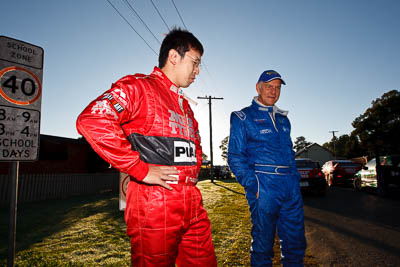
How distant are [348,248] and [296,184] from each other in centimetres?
251

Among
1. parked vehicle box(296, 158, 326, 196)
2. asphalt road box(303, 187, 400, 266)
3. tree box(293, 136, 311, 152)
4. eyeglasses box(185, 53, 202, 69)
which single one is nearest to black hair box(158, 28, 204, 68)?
eyeglasses box(185, 53, 202, 69)

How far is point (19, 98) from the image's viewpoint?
2438 mm

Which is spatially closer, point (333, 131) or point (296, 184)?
point (296, 184)

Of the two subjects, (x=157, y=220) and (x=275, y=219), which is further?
(x=275, y=219)

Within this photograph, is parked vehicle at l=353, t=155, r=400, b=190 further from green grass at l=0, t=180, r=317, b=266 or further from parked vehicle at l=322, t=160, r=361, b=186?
green grass at l=0, t=180, r=317, b=266

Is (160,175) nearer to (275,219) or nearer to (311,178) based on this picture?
(275,219)

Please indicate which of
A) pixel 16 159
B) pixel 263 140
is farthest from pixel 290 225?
pixel 16 159

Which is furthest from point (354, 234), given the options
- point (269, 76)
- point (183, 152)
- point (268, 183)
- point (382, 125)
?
point (382, 125)

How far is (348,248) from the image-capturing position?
3.86 meters

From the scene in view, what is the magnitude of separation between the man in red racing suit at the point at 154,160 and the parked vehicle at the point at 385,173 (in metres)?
10.0

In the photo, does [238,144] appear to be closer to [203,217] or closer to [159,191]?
[203,217]

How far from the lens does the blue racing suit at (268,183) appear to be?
224 cm

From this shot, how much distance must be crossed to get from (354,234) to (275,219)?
3542 millimetres

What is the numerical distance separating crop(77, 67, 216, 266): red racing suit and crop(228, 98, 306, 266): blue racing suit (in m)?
0.71
